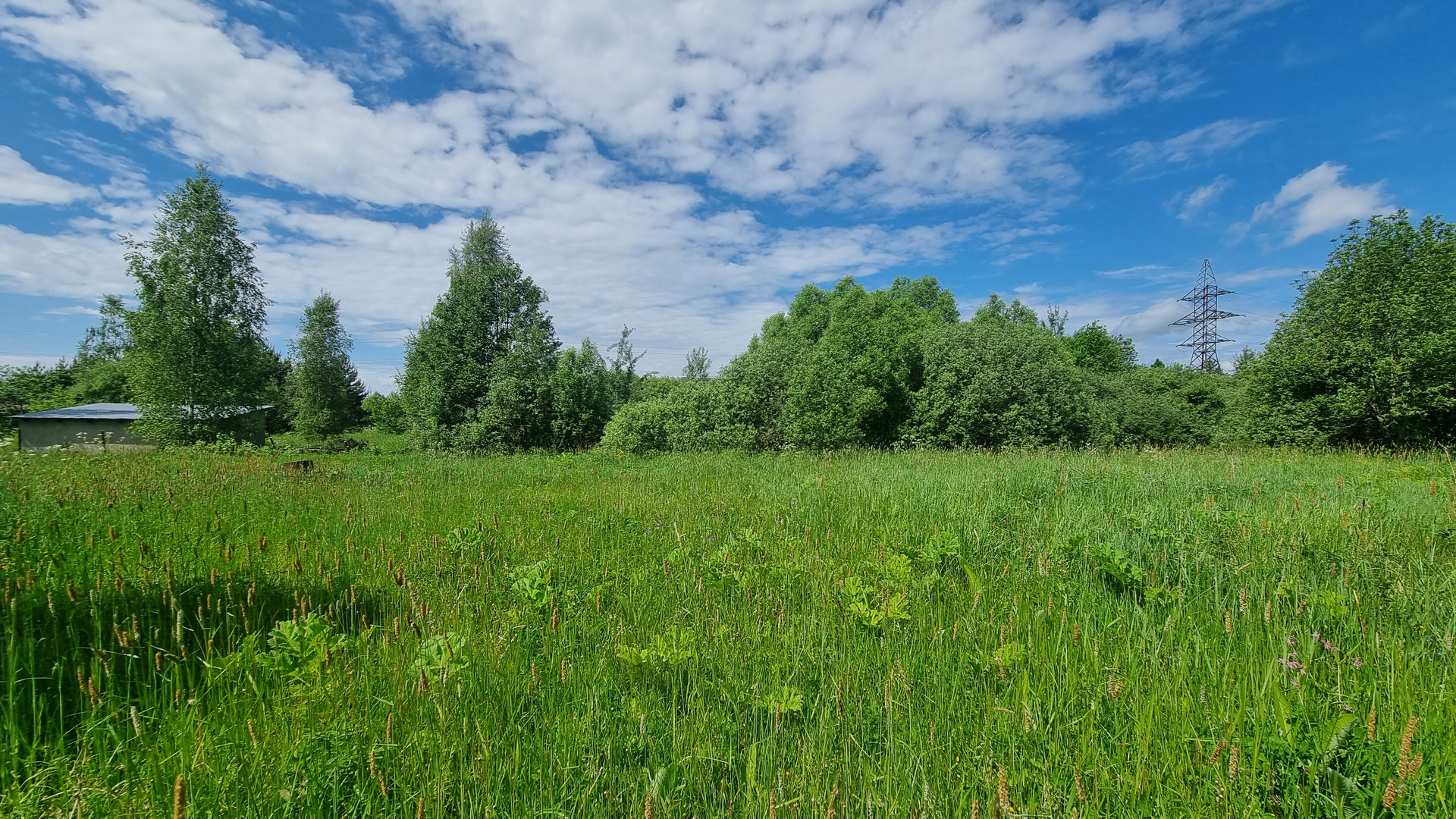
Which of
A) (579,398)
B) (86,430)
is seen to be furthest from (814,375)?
(86,430)

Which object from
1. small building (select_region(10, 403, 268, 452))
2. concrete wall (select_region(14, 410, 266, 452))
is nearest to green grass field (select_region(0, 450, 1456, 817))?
small building (select_region(10, 403, 268, 452))

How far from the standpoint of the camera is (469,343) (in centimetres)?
3069

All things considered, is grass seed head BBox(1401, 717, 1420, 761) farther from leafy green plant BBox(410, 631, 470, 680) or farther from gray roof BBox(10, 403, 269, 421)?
gray roof BBox(10, 403, 269, 421)

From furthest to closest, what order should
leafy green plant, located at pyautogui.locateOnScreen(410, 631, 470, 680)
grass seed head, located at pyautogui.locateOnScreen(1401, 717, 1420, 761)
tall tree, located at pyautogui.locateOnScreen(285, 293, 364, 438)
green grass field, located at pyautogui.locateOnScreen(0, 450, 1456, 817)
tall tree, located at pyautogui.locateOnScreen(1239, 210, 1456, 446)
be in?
tall tree, located at pyautogui.locateOnScreen(285, 293, 364, 438) → tall tree, located at pyautogui.locateOnScreen(1239, 210, 1456, 446) → leafy green plant, located at pyautogui.locateOnScreen(410, 631, 470, 680) → green grass field, located at pyautogui.locateOnScreen(0, 450, 1456, 817) → grass seed head, located at pyautogui.locateOnScreen(1401, 717, 1420, 761)

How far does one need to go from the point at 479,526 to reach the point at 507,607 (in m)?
2.42

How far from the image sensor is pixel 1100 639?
2898 millimetres

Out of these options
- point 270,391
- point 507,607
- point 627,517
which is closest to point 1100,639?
point 507,607

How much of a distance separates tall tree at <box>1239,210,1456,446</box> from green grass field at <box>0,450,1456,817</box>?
79.0 feet

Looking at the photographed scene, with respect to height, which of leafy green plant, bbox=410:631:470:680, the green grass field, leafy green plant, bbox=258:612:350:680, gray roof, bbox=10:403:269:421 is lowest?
the green grass field

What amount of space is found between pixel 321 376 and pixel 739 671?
2469 inches

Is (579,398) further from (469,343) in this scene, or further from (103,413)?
(103,413)

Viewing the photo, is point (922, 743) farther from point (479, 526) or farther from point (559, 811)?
point (479, 526)

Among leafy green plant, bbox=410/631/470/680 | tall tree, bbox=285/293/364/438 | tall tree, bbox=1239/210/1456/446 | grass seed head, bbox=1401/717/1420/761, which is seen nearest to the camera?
grass seed head, bbox=1401/717/1420/761

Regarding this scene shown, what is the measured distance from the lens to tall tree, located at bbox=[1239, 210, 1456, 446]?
19734 millimetres
